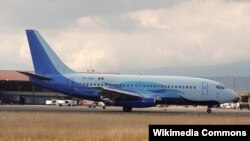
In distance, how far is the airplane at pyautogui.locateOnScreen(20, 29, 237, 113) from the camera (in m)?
58.5

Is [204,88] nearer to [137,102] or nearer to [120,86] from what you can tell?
[137,102]

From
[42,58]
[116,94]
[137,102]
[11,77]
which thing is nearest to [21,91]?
[11,77]

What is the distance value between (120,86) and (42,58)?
29.7 feet

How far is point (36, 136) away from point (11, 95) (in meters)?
111

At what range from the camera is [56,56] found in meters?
61.8

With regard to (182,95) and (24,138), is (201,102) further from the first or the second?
(24,138)

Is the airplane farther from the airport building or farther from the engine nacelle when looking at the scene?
the airport building

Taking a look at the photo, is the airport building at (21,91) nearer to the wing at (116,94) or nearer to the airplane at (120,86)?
the airplane at (120,86)

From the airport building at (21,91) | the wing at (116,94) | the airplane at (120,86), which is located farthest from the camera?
the airport building at (21,91)

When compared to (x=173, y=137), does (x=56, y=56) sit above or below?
above

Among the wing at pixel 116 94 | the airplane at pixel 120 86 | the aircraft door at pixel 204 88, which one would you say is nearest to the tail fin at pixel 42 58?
the airplane at pixel 120 86

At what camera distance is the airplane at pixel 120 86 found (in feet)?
192

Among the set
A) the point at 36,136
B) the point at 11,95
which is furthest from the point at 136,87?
the point at 11,95

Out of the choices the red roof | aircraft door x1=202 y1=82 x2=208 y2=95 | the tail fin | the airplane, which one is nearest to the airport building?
the red roof
